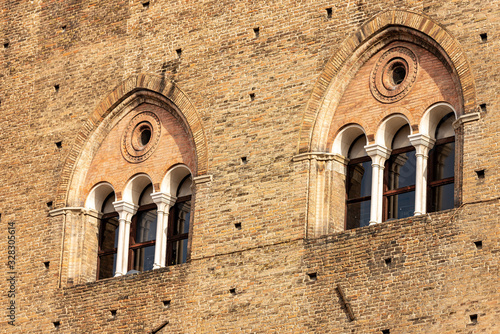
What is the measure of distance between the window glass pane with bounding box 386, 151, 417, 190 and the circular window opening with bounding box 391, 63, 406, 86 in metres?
1.27

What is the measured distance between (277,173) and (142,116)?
384cm

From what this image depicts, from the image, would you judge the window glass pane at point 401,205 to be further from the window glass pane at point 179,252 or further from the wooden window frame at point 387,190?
the window glass pane at point 179,252

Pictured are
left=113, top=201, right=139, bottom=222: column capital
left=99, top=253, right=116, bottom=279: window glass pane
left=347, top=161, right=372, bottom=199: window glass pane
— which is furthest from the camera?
left=99, top=253, right=116, bottom=279: window glass pane

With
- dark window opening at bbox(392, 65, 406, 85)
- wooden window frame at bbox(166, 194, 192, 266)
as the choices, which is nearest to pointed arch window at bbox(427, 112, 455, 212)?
dark window opening at bbox(392, 65, 406, 85)

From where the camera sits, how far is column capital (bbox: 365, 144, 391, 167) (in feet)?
88.3

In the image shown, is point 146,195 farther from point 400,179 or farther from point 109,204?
point 400,179

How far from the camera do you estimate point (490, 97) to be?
25672 millimetres

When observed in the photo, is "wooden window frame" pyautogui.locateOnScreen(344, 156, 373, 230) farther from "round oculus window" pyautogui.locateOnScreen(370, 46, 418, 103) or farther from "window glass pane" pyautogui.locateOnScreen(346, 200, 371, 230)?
"round oculus window" pyautogui.locateOnScreen(370, 46, 418, 103)

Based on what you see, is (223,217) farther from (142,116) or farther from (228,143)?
(142,116)

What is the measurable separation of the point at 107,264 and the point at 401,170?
6.31m

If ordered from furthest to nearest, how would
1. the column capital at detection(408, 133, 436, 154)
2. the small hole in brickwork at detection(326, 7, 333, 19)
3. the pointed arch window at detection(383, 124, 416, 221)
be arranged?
the small hole in brickwork at detection(326, 7, 333, 19), the pointed arch window at detection(383, 124, 416, 221), the column capital at detection(408, 133, 436, 154)

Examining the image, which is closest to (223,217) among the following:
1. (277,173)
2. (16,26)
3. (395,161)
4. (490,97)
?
(277,173)

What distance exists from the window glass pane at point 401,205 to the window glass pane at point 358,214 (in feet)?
1.61

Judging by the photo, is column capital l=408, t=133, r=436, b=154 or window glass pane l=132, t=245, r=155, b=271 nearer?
column capital l=408, t=133, r=436, b=154
